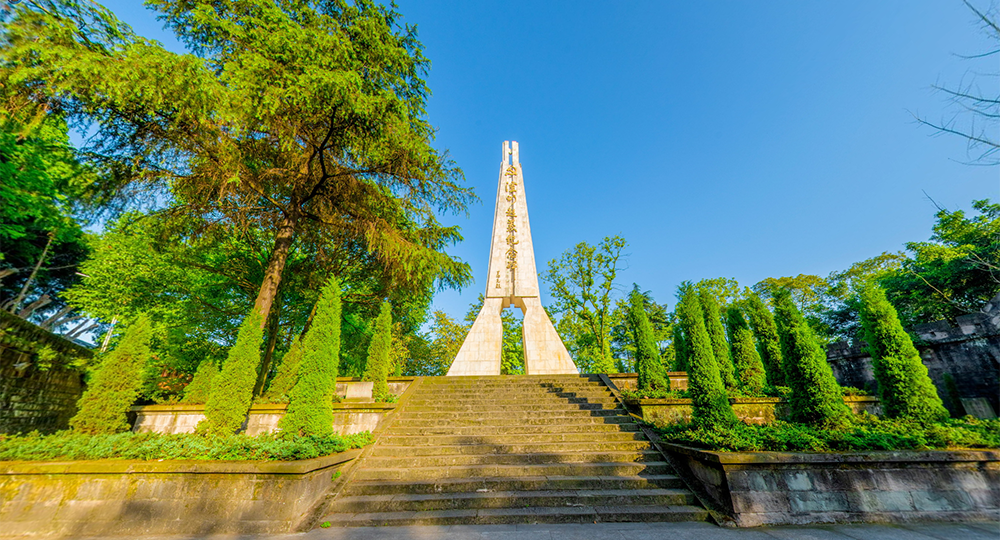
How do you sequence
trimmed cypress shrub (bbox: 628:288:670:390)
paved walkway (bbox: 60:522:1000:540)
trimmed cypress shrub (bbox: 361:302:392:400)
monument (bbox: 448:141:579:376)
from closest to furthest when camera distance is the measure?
paved walkway (bbox: 60:522:1000:540), trimmed cypress shrub (bbox: 628:288:670:390), trimmed cypress shrub (bbox: 361:302:392:400), monument (bbox: 448:141:579:376)

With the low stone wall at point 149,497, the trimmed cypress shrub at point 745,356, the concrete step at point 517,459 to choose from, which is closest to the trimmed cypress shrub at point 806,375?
the trimmed cypress shrub at point 745,356

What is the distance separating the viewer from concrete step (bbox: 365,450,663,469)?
5824mm

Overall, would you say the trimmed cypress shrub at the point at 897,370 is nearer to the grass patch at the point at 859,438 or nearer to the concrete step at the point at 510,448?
the grass patch at the point at 859,438

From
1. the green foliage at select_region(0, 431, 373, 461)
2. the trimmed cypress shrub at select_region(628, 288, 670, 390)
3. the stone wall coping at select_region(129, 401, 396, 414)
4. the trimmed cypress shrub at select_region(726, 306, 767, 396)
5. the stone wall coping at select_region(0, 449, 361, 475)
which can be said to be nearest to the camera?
Result: the stone wall coping at select_region(0, 449, 361, 475)

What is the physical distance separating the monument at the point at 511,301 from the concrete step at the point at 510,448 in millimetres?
6563

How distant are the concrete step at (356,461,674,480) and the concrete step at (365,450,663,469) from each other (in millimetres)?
206

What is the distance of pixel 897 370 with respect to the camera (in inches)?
225

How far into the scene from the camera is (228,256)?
12273 millimetres

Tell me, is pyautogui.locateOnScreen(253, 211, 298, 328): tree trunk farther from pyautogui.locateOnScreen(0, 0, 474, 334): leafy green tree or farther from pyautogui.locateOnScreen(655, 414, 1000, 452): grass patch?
pyautogui.locateOnScreen(655, 414, 1000, 452): grass patch

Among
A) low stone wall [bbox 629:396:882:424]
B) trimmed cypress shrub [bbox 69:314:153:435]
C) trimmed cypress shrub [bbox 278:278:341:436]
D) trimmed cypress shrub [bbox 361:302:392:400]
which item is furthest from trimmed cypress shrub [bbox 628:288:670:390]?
trimmed cypress shrub [bbox 69:314:153:435]

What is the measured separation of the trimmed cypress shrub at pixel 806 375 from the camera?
5.80 metres

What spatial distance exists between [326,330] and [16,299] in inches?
1101

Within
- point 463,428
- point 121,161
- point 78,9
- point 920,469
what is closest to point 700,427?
point 920,469

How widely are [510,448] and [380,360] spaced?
4478 millimetres
